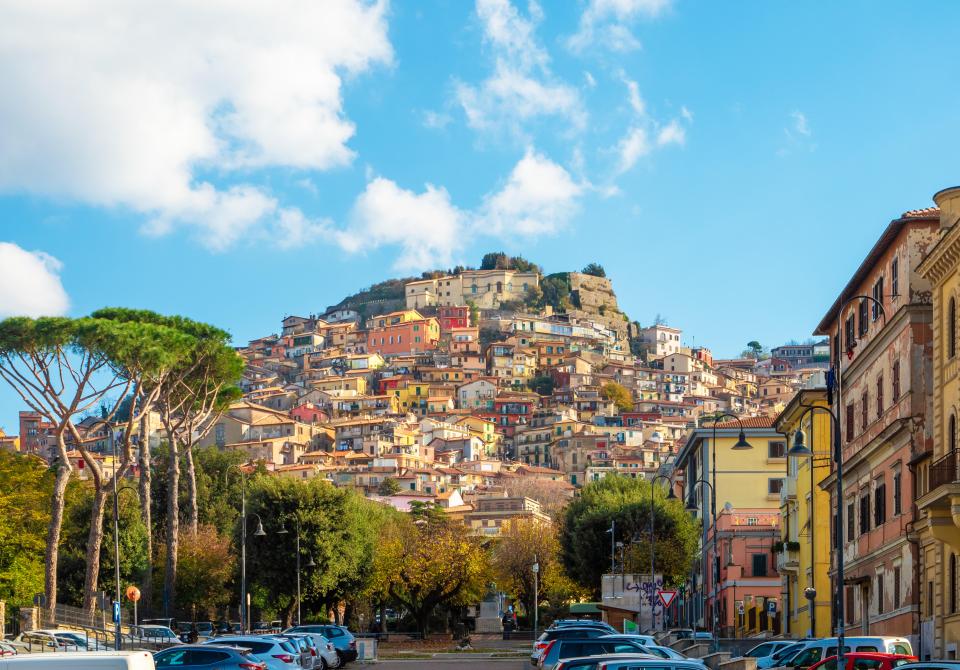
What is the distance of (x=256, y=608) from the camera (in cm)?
8706

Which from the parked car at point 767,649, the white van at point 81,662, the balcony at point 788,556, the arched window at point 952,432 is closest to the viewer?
the white van at point 81,662

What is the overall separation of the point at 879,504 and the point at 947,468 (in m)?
10.9

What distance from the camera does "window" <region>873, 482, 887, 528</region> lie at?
1786 inches

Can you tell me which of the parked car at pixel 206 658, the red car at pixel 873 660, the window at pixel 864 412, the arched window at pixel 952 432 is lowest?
the parked car at pixel 206 658

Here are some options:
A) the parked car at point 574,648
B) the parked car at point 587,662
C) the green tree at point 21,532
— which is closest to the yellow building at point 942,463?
the parked car at point 574,648

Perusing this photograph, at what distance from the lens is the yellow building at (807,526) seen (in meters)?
55.9

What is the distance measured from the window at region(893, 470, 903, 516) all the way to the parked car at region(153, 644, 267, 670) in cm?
2089

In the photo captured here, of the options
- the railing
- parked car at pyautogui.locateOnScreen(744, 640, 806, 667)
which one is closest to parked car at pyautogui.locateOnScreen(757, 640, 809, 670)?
parked car at pyautogui.locateOnScreen(744, 640, 806, 667)

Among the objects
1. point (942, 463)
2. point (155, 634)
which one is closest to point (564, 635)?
point (942, 463)

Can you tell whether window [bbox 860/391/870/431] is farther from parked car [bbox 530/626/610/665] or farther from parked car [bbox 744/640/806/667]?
parked car [bbox 530/626/610/665]

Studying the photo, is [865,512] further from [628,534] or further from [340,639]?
[628,534]

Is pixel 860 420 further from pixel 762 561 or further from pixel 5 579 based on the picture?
pixel 5 579

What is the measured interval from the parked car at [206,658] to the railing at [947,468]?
17048 mm

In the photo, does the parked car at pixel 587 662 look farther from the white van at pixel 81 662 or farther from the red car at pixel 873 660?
the white van at pixel 81 662
